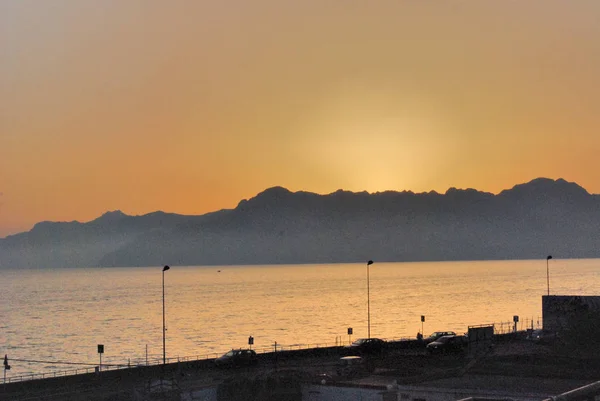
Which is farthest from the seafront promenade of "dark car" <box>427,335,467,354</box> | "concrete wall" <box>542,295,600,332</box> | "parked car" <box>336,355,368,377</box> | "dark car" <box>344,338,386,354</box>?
A: "concrete wall" <box>542,295,600,332</box>

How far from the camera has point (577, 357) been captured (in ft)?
170

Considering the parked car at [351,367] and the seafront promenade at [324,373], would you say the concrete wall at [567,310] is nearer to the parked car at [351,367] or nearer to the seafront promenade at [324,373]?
the seafront promenade at [324,373]

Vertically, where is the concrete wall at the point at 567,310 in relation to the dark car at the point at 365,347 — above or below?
above

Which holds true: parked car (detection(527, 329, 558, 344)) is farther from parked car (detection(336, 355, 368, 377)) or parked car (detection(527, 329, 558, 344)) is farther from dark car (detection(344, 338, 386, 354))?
parked car (detection(336, 355, 368, 377))

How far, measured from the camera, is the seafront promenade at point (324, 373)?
44.0 meters

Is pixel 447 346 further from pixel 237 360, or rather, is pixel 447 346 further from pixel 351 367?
pixel 237 360

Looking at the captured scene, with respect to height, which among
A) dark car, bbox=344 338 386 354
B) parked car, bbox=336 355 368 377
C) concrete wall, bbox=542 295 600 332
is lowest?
dark car, bbox=344 338 386 354

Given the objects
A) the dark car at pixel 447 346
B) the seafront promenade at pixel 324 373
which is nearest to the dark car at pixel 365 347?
the seafront promenade at pixel 324 373

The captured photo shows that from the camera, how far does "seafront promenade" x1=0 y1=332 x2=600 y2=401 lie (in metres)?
44.0

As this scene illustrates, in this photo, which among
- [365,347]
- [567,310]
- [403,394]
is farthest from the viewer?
[567,310]

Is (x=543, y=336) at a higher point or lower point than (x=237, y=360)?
higher

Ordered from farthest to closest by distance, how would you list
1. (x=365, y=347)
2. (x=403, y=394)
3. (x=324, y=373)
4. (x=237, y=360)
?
(x=365, y=347)
(x=237, y=360)
(x=324, y=373)
(x=403, y=394)

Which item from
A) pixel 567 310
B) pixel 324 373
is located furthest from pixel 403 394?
pixel 567 310

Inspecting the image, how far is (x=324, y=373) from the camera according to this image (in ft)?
165
